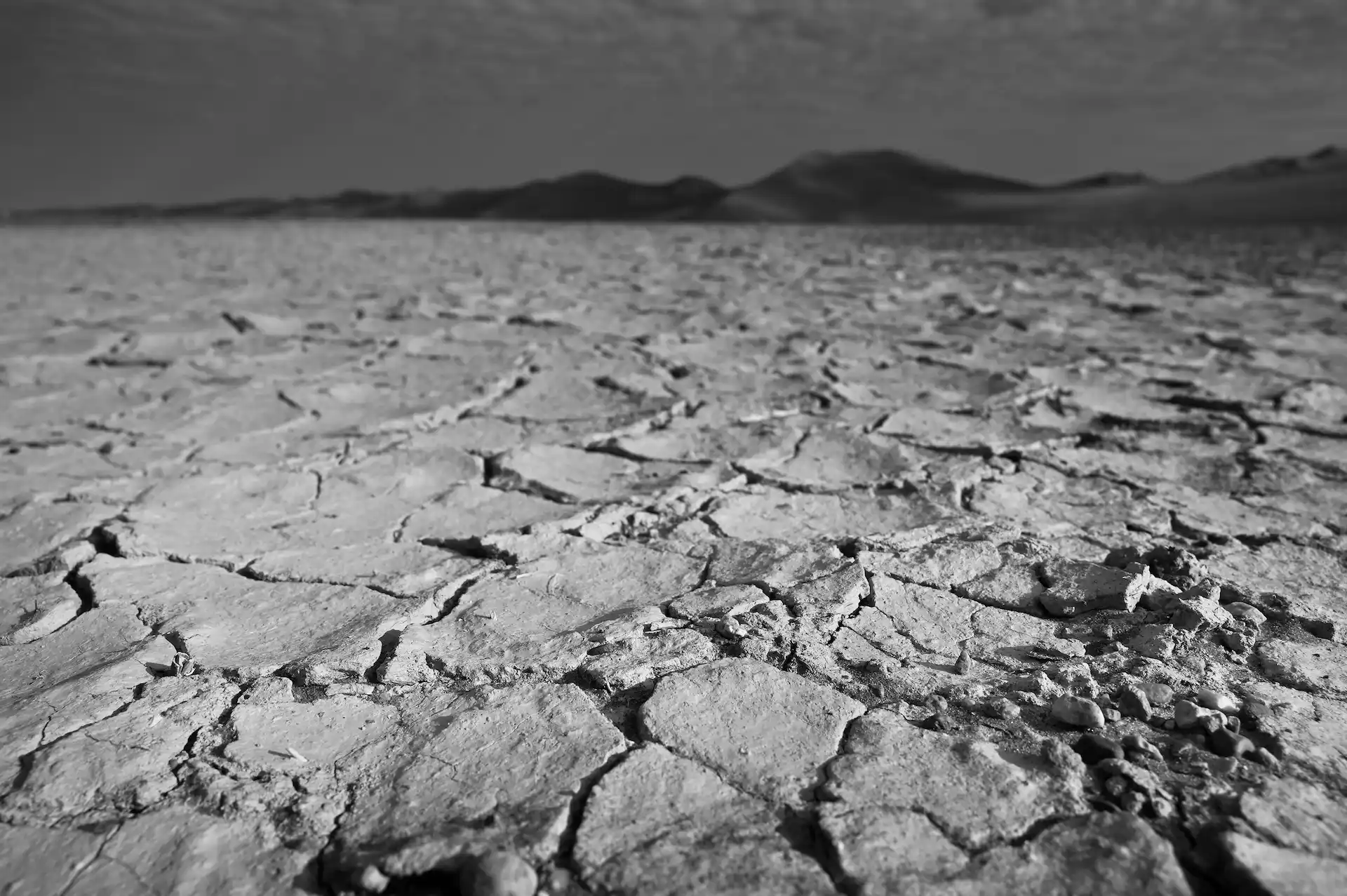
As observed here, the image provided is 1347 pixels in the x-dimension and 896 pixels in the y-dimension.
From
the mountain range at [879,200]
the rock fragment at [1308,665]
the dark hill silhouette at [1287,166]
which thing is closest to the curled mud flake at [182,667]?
the rock fragment at [1308,665]

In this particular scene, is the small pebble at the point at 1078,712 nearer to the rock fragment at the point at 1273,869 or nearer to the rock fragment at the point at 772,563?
the rock fragment at the point at 1273,869

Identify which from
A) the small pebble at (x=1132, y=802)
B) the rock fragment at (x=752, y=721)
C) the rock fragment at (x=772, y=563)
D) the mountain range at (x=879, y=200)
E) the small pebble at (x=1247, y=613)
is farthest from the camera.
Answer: the mountain range at (x=879, y=200)

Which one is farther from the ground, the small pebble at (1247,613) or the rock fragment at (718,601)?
the small pebble at (1247,613)

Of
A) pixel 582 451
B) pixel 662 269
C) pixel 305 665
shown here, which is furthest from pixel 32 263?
pixel 305 665

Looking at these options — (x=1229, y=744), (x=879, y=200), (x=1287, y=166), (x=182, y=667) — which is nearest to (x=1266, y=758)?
(x=1229, y=744)

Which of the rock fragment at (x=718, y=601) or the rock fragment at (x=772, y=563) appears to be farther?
the rock fragment at (x=772, y=563)

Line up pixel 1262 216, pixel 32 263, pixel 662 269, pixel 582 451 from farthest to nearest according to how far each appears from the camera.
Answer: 1. pixel 1262 216
2. pixel 32 263
3. pixel 662 269
4. pixel 582 451

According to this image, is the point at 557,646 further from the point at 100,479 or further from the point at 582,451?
the point at 100,479

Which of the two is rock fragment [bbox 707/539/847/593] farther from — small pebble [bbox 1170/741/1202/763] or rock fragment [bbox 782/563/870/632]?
small pebble [bbox 1170/741/1202/763]
